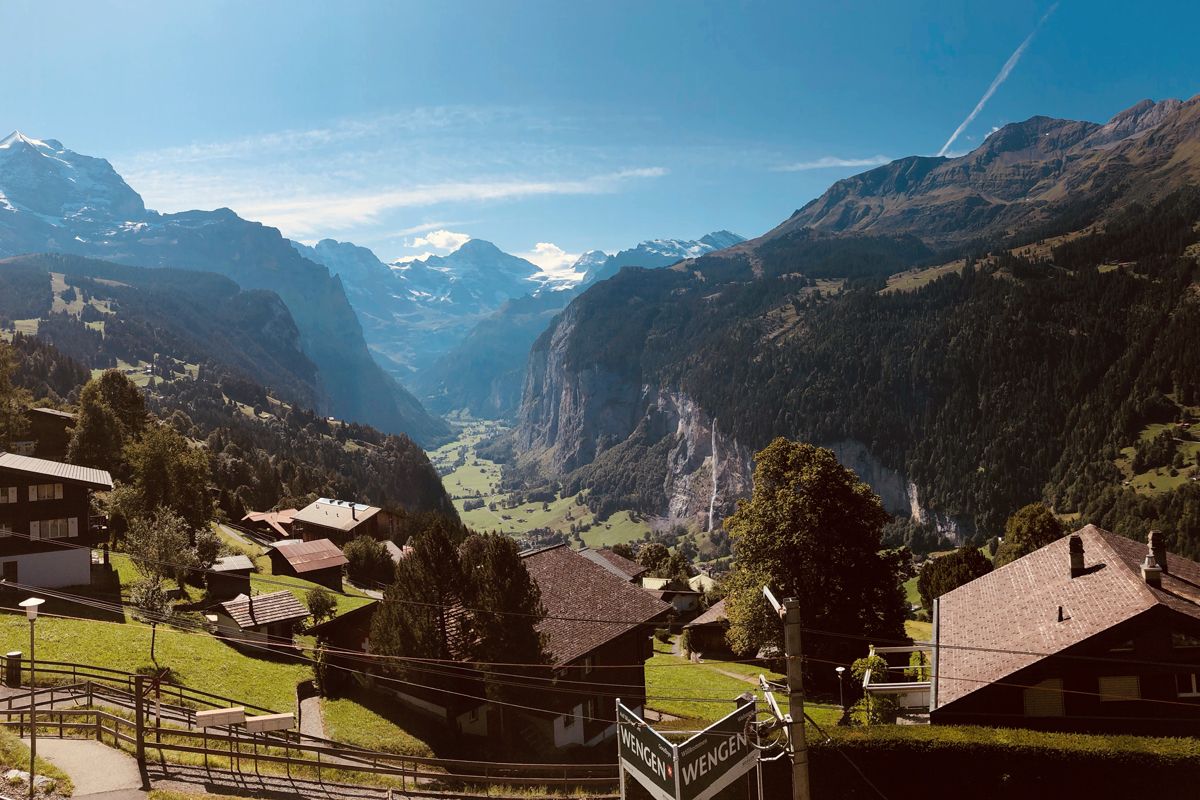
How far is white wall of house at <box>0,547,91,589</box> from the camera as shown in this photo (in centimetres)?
4644

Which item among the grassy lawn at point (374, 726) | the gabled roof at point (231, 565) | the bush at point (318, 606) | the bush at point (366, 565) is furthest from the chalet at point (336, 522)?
the grassy lawn at point (374, 726)

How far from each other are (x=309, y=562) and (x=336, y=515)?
1278 inches

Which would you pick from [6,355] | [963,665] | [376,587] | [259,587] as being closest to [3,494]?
[259,587]

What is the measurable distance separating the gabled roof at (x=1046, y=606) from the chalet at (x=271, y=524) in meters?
85.6

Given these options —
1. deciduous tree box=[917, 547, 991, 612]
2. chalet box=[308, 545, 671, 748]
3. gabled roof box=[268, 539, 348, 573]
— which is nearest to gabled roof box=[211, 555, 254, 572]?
gabled roof box=[268, 539, 348, 573]

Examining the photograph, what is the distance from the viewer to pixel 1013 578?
38.8 metres

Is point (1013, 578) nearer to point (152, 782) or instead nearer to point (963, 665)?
point (963, 665)

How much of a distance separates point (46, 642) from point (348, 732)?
14.5m

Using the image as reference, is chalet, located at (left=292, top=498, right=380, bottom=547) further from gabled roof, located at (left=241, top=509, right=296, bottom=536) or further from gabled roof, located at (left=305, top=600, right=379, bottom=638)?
gabled roof, located at (left=305, top=600, right=379, bottom=638)

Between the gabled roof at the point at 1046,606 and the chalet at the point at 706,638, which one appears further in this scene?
the chalet at the point at 706,638

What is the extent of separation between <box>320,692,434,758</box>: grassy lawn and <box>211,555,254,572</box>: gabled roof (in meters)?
23.3

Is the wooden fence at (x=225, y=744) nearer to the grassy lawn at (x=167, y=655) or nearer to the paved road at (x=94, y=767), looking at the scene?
the paved road at (x=94, y=767)

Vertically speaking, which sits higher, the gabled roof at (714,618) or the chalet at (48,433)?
the chalet at (48,433)

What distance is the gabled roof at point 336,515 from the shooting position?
9881 centimetres
